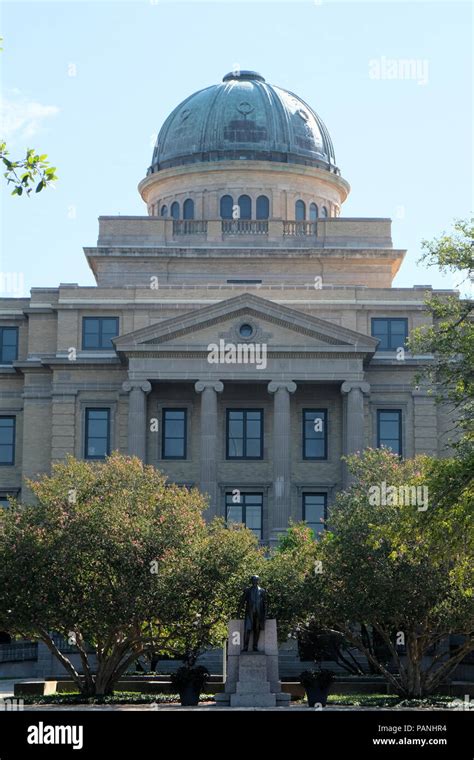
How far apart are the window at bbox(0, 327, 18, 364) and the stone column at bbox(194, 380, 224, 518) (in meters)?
11.4

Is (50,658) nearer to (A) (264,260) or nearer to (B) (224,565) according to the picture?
(B) (224,565)

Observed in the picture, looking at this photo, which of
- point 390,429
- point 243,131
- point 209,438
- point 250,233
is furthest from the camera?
point 243,131

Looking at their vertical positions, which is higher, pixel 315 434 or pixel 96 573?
pixel 315 434

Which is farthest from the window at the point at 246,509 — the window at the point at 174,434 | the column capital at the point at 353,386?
the column capital at the point at 353,386

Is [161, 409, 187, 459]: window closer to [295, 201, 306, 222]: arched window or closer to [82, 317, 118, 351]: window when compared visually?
[82, 317, 118, 351]: window

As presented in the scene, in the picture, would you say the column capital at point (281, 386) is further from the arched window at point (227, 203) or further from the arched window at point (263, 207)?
the arched window at point (227, 203)

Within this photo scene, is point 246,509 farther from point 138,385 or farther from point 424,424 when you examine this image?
point 424,424

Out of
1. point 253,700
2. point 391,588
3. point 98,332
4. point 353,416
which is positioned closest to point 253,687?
point 253,700

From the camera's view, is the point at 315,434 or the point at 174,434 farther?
the point at 315,434

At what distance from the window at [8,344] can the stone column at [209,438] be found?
11438mm

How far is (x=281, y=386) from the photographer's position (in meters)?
74.1

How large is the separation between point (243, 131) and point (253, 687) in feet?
181

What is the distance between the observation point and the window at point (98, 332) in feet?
254
